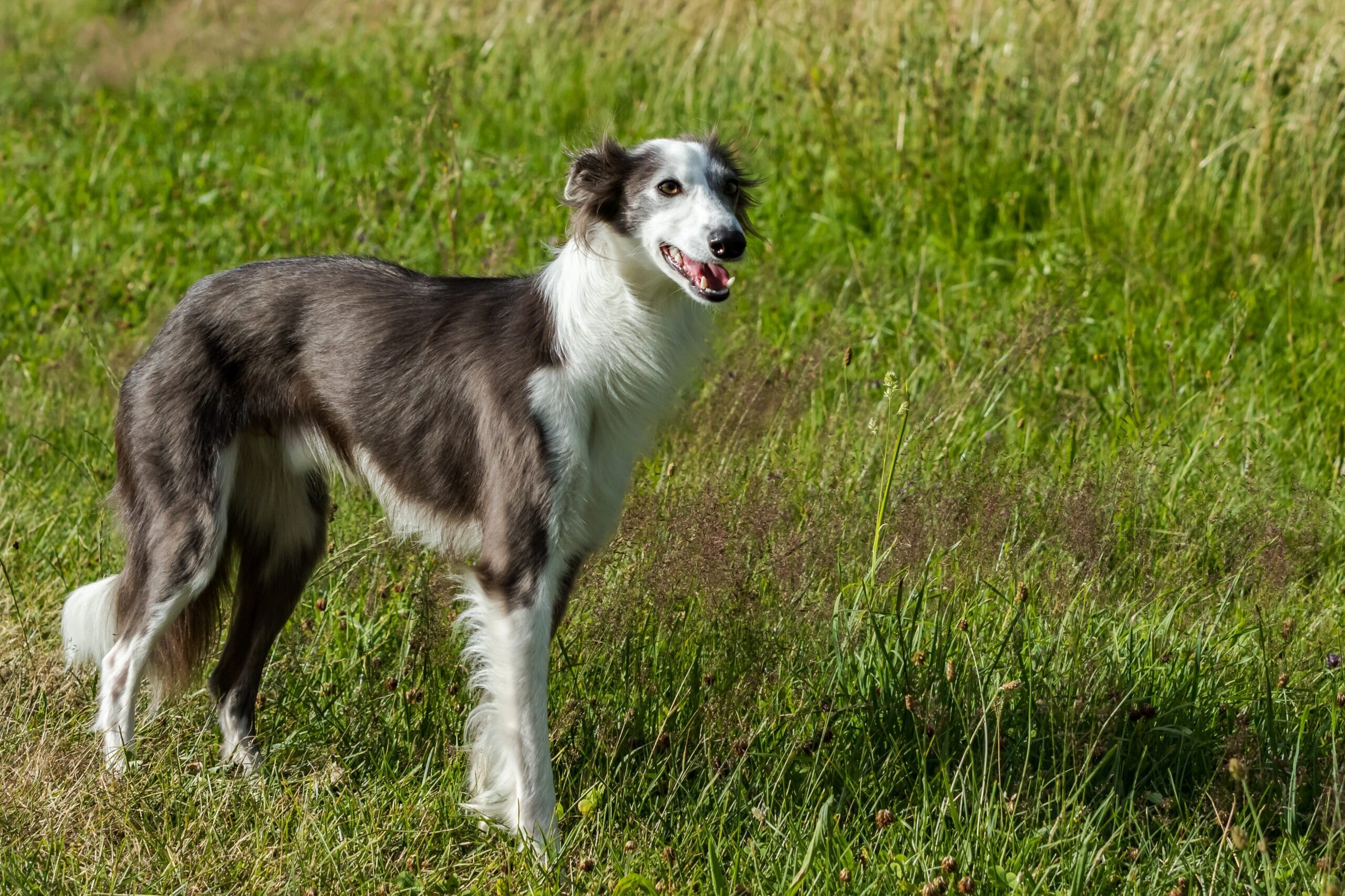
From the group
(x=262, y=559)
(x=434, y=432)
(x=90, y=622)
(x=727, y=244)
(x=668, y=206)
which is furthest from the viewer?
(x=262, y=559)

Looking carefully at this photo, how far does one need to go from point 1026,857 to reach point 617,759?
1.00 m

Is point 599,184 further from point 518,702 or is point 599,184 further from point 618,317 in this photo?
point 518,702

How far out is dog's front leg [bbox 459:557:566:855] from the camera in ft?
10.2

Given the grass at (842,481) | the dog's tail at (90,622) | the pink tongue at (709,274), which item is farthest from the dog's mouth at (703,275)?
the dog's tail at (90,622)

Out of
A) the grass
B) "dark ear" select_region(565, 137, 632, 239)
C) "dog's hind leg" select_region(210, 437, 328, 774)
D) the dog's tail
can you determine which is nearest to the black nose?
"dark ear" select_region(565, 137, 632, 239)

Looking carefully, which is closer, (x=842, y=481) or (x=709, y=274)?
(x=709, y=274)

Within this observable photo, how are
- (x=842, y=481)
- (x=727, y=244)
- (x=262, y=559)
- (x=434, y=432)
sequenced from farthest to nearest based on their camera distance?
(x=842, y=481)
(x=262, y=559)
(x=434, y=432)
(x=727, y=244)

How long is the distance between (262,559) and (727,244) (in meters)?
1.59

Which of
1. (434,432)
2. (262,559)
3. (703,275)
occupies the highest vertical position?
(703,275)

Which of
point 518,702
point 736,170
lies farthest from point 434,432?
point 736,170

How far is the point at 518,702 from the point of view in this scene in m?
3.13

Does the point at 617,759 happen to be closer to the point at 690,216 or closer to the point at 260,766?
the point at 260,766

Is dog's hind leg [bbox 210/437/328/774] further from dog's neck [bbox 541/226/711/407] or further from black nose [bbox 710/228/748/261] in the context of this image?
black nose [bbox 710/228/748/261]

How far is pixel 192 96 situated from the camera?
28.1 ft
